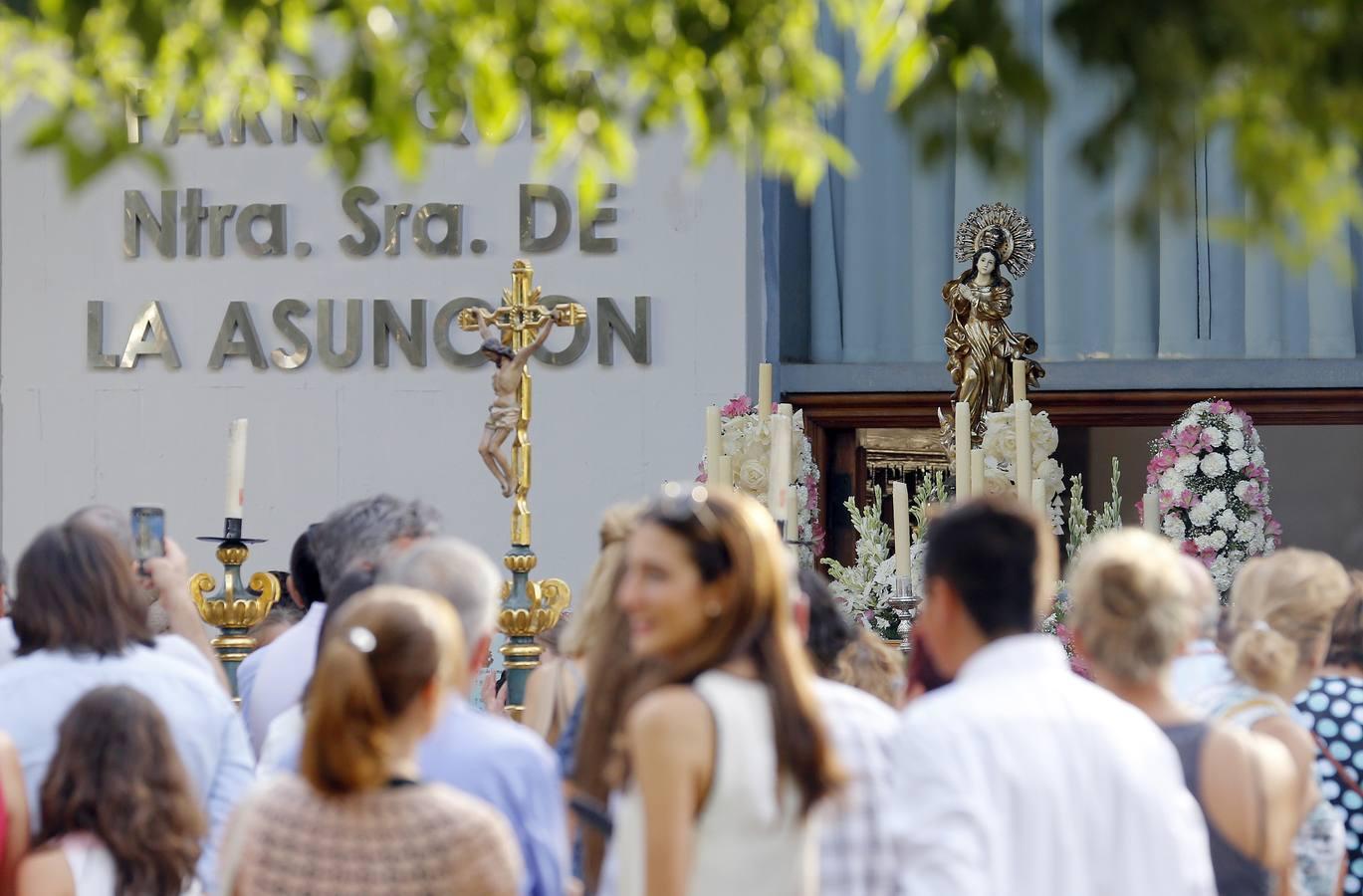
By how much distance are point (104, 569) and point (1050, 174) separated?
6111mm

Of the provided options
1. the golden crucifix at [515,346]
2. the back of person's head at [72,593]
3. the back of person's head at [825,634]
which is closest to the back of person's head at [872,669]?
the back of person's head at [825,634]

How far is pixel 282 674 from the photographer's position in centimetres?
470

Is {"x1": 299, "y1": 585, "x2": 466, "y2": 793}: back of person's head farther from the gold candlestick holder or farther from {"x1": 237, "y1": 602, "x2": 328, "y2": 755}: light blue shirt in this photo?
the gold candlestick holder

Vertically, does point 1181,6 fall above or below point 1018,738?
above

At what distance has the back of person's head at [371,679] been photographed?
2867 mm

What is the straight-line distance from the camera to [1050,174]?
941 centimetres

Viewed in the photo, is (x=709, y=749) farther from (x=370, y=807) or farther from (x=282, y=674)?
(x=282, y=674)

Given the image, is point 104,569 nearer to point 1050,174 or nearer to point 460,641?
point 460,641

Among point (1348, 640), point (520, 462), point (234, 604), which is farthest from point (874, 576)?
point (1348, 640)

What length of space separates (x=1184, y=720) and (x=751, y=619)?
84 cm

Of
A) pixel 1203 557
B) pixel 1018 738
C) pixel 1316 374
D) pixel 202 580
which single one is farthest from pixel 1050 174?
pixel 1018 738

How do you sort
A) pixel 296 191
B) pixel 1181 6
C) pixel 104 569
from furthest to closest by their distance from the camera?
1. pixel 296 191
2. pixel 104 569
3. pixel 1181 6

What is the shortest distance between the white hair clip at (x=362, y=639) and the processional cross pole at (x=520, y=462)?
2.71 m

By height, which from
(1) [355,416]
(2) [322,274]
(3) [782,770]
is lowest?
(3) [782,770]
